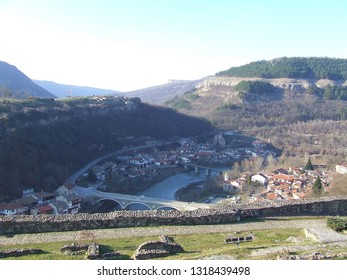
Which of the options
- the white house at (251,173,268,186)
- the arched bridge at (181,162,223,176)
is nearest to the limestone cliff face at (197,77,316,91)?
the arched bridge at (181,162,223,176)

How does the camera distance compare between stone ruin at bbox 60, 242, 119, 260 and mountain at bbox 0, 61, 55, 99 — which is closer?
stone ruin at bbox 60, 242, 119, 260

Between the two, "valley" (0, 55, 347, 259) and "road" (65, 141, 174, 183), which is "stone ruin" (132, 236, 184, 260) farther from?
"road" (65, 141, 174, 183)

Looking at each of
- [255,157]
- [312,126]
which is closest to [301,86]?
[312,126]

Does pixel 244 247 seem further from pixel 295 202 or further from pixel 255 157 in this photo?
pixel 255 157

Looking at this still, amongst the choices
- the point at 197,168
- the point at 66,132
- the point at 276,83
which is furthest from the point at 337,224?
the point at 276,83

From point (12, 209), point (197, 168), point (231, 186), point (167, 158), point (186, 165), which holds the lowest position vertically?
point (197, 168)

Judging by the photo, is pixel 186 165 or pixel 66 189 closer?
pixel 66 189

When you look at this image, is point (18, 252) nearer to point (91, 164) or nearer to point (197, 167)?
point (91, 164)
